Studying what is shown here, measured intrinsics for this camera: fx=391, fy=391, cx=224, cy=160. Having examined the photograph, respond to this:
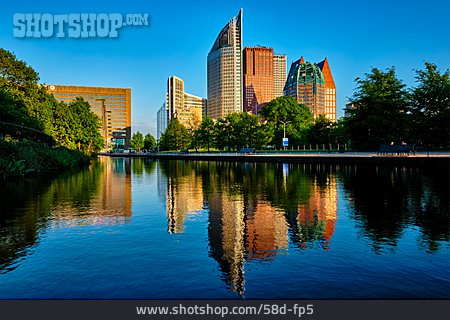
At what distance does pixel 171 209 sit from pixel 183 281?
8.56m

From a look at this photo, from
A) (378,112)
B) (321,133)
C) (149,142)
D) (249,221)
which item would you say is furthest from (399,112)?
(149,142)

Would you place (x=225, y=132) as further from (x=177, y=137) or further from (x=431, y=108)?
(x=431, y=108)

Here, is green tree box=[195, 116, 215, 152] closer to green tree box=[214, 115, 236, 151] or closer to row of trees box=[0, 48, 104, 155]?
green tree box=[214, 115, 236, 151]

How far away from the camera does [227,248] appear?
9.69m

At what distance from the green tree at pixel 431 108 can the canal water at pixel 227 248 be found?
37.5 metres

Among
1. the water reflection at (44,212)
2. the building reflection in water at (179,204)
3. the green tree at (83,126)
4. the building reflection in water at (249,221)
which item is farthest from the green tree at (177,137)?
the building reflection in water at (249,221)

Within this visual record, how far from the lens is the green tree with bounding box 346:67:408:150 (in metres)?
53.3

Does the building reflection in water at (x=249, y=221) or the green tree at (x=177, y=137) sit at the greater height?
the green tree at (x=177, y=137)

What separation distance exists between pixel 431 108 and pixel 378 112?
21.3 feet

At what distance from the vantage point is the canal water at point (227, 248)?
7.09 m

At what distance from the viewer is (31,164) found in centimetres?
3475

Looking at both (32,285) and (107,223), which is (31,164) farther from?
(32,285)

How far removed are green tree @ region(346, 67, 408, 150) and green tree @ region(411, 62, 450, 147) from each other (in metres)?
1.51

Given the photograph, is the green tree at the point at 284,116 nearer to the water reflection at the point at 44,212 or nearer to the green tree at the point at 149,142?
the water reflection at the point at 44,212
